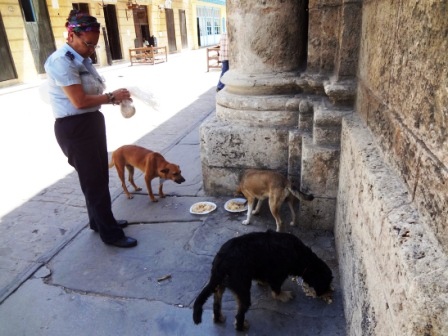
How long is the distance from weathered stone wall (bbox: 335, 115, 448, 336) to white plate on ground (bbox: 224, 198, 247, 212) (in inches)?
53.2

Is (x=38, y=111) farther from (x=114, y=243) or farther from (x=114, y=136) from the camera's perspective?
(x=114, y=243)

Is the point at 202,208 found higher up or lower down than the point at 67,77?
lower down

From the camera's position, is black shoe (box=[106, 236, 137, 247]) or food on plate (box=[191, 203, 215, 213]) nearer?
black shoe (box=[106, 236, 137, 247])

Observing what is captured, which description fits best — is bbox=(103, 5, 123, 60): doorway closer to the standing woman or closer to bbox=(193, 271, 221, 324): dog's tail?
the standing woman

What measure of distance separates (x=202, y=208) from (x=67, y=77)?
1.92m

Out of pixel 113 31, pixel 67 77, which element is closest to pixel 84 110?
pixel 67 77

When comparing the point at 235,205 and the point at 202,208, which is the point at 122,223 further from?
the point at 235,205

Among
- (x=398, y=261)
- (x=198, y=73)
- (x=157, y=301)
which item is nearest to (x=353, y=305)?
(x=398, y=261)

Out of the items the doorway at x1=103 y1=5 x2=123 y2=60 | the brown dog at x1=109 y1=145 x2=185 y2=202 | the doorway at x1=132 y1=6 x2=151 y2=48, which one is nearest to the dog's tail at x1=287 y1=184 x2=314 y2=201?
the brown dog at x1=109 y1=145 x2=185 y2=202

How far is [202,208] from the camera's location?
388 cm

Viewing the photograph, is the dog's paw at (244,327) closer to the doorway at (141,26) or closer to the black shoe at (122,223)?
the black shoe at (122,223)

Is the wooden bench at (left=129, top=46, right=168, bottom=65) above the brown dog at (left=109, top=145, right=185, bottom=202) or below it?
above

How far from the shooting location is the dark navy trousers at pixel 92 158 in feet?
9.66

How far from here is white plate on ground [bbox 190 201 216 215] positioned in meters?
3.81
